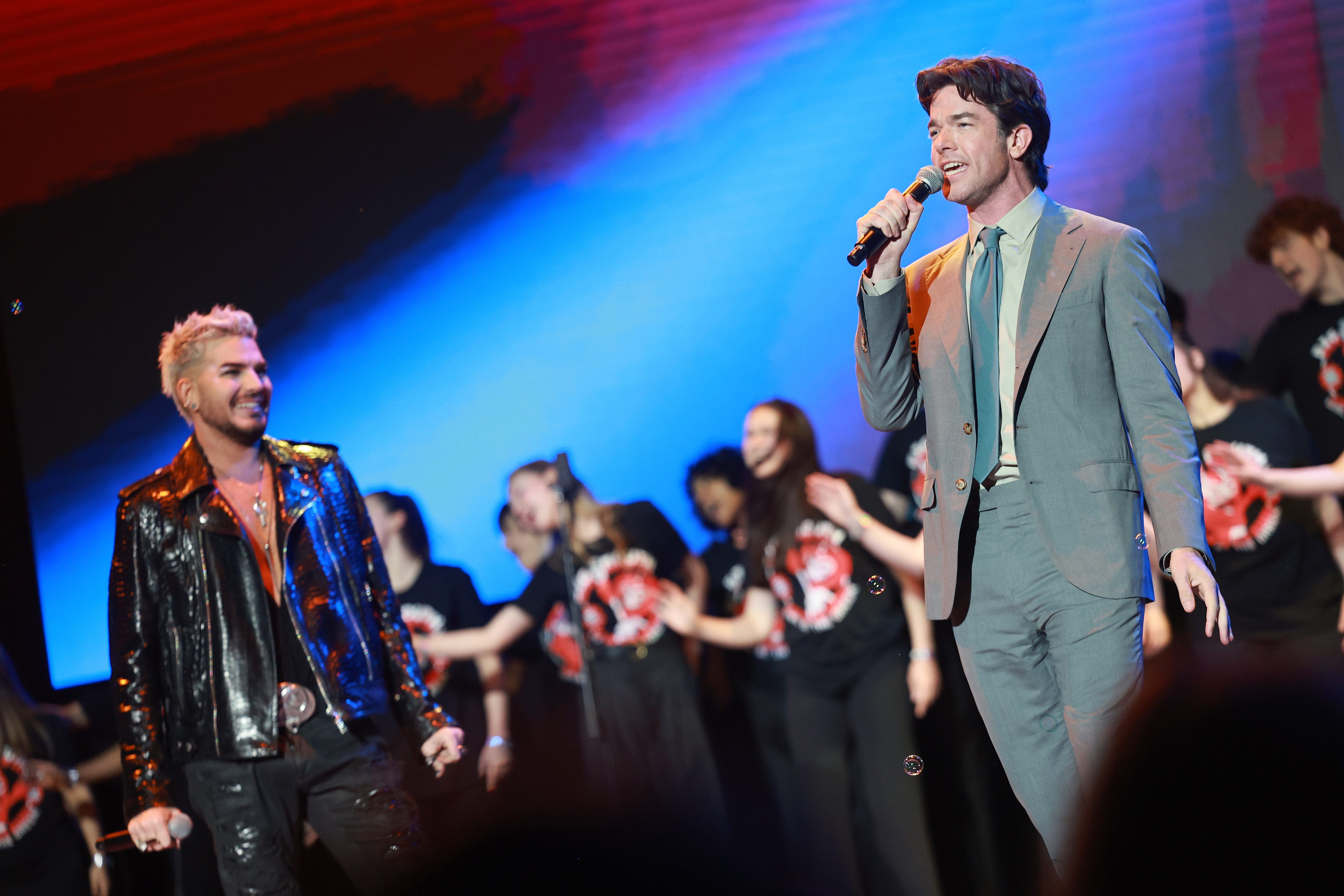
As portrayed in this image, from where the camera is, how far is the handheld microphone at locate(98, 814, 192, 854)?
2334 mm

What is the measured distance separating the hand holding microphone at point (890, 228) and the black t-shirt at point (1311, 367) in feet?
7.50

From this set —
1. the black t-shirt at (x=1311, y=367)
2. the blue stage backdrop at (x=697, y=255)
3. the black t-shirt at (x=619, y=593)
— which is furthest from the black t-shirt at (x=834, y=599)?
the black t-shirt at (x=1311, y=367)

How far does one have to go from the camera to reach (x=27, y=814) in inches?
132

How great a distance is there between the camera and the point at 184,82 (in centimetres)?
384

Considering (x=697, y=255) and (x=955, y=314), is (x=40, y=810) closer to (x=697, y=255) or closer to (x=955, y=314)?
(x=697, y=255)

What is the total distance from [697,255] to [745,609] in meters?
1.24

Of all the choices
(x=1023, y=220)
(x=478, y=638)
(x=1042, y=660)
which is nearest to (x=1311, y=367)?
(x=1023, y=220)

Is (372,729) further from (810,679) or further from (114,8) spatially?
(114,8)

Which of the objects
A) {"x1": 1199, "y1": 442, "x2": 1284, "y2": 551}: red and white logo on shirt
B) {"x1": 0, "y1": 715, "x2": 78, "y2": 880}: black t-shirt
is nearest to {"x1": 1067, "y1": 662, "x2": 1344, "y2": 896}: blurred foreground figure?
{"x1": 1199, "y1": 442, "x2": 1284, "y2": 551}: red and white logo on shirt

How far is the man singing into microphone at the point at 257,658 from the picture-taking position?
238 cm

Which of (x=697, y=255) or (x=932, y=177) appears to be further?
(x=697, y=255)

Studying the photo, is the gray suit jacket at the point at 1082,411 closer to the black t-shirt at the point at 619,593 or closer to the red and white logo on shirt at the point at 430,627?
the black t-shirt at the point at 619,593

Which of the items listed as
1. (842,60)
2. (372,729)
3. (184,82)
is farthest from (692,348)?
(184,82)

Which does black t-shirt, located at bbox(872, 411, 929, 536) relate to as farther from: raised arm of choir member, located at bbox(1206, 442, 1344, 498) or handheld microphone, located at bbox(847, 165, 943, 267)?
handheld microphone, located at bbox(847, 165, 943, 267)
